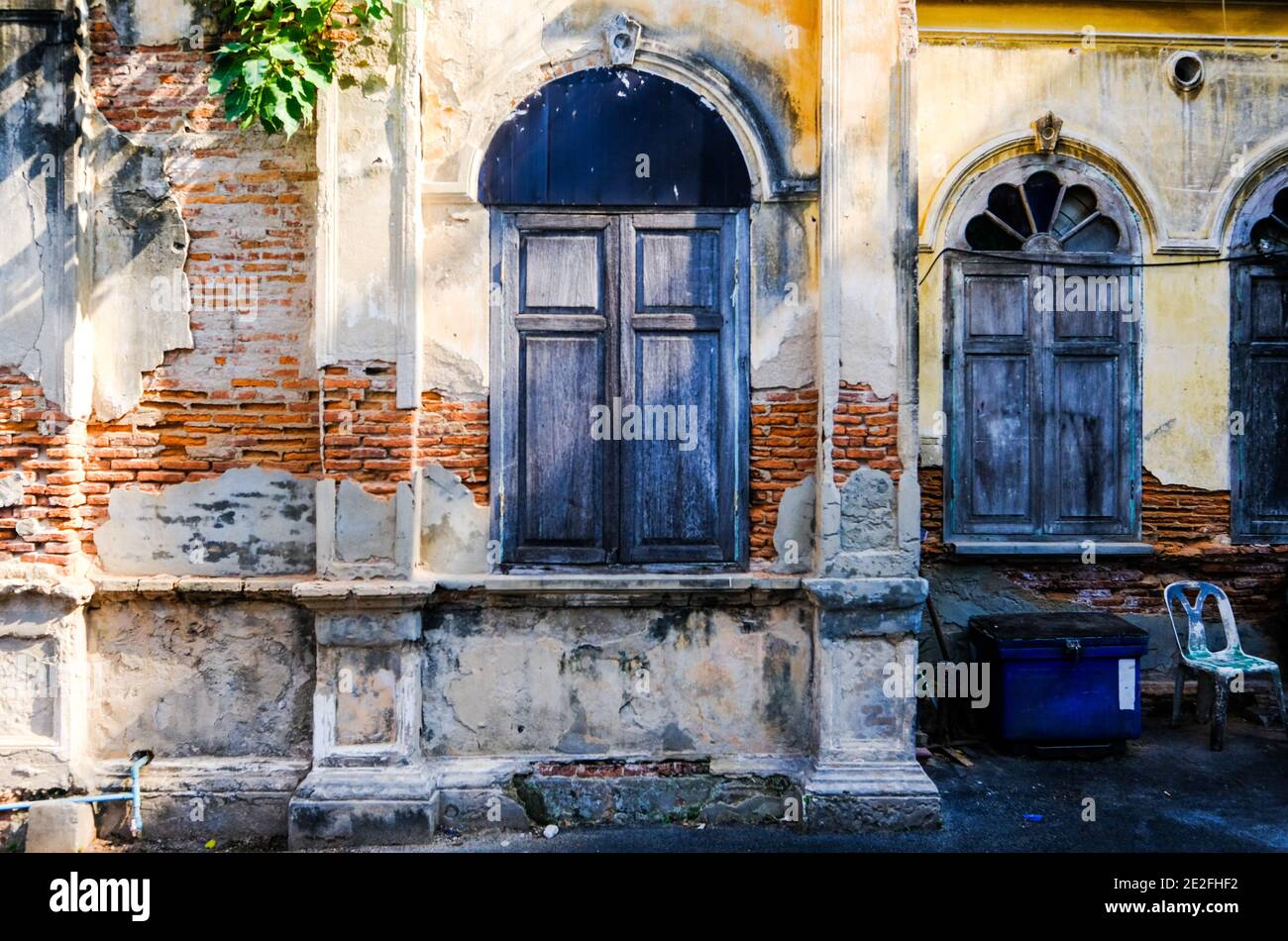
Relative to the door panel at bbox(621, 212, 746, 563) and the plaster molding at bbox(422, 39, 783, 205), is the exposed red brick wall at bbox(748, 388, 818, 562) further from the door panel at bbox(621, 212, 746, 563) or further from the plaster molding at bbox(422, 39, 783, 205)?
the plaster molding at bbox(422, 39, 783, 205)

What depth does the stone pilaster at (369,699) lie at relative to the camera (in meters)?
4.28

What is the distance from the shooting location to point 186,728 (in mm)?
4508

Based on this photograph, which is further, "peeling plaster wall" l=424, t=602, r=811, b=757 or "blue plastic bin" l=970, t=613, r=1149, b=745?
"blue plastic bin" l=970, t=613, r=1149, b=745

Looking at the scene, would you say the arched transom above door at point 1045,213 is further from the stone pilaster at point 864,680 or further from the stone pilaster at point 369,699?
the stone pilaster at point 369,699

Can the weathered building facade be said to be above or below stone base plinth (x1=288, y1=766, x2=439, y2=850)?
above

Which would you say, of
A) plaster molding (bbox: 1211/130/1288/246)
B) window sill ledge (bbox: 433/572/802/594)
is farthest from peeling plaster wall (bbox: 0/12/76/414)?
plaster molding (bbox: 1211/130/1288/246)

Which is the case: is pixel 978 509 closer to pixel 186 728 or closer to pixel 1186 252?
pixel 1186 252

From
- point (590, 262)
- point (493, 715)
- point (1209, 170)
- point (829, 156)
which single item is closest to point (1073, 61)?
point (1209, 170)

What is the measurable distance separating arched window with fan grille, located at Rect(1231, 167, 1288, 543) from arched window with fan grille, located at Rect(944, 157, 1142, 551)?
0.75 metres

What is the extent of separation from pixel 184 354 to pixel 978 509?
5.12 meters

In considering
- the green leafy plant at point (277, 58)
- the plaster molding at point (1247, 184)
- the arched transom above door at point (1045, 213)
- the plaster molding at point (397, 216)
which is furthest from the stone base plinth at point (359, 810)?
the plaster molding at point (1247, 184)

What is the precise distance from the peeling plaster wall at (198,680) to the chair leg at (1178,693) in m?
5.38

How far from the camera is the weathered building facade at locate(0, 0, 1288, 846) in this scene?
440 centimetres

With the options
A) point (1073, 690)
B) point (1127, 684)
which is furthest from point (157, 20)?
point (1127, 684)
